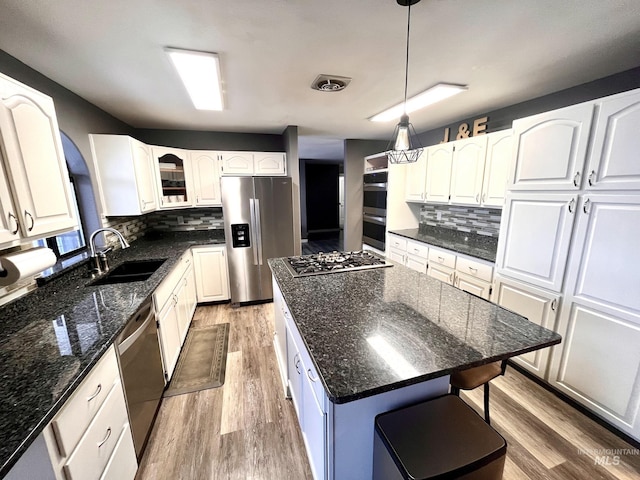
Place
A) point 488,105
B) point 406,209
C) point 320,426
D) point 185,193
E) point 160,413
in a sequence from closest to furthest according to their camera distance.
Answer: point 320,426
point 160,413
point 488,105
point 185,193
point 406,209

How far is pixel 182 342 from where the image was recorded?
246cm

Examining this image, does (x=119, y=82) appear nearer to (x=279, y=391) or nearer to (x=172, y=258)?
(x=172, y=258)

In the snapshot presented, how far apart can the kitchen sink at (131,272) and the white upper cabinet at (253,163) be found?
5.32 feet

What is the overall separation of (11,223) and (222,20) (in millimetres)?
1347

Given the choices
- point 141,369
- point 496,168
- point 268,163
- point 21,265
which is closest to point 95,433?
point 141,369

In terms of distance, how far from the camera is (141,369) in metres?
1.55

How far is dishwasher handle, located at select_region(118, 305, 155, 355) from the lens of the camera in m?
1.33

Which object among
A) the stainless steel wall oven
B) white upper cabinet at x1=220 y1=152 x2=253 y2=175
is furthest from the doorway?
white upper cabinet at x1=220 y1=152 x2=253 y2=175

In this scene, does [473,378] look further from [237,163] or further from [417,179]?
[237,163]

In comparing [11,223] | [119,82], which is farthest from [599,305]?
[119,82]

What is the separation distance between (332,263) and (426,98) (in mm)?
1728

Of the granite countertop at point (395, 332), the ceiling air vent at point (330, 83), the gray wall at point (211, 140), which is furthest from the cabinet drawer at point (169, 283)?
the ceiling air vent at point (330, 83)

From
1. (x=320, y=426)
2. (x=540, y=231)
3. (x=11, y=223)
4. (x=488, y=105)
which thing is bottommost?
(x=320, y=426)

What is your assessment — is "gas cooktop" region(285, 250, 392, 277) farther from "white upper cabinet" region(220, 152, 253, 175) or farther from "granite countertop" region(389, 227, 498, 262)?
"white upper cabinet" region(220, 152, 253, 175)
